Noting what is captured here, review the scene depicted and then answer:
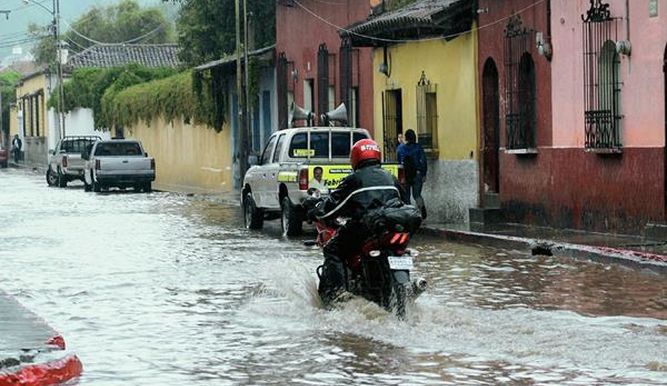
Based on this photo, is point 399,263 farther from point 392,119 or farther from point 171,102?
point 171,102

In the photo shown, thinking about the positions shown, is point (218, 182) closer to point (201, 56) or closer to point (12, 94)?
point (201, 56)

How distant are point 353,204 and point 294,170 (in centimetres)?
1158

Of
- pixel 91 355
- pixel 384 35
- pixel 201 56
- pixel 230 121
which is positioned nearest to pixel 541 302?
pixel 91 355

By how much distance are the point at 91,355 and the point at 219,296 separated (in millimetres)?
4270

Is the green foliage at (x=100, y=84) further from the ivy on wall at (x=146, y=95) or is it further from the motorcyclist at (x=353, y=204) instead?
the motorcyclist at (x=353, y=204)

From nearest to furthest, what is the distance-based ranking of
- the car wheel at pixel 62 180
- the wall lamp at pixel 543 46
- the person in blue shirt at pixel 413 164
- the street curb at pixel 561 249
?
the street curb at pixel 561 249 → the wall lamp at pixel 543 46 → the person in blue shirt at pixel 413 164 → the car wheel at pixel 62 180

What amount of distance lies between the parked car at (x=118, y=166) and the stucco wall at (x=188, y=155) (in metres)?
1.70

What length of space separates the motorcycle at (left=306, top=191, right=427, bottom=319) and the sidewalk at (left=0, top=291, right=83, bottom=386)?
2746mm

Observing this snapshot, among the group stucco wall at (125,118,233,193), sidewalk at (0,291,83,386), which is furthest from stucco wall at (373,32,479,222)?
stucco wall at (125,118,233,193)

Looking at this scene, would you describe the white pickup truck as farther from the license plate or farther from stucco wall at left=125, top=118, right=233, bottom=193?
stucco wall at left=125, top=118, right=233, bottom=193

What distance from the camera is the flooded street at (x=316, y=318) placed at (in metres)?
10.5

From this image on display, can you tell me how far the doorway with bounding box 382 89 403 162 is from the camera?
3309 cm

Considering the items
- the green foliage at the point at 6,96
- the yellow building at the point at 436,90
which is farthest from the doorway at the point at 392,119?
the green foliage at the point at 6,96

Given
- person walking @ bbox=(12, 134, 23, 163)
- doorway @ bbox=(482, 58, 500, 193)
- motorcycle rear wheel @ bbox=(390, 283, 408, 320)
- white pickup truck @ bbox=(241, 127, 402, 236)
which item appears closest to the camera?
motorcycle rear wheel @ bbox=(390, 283, 408, 320)
